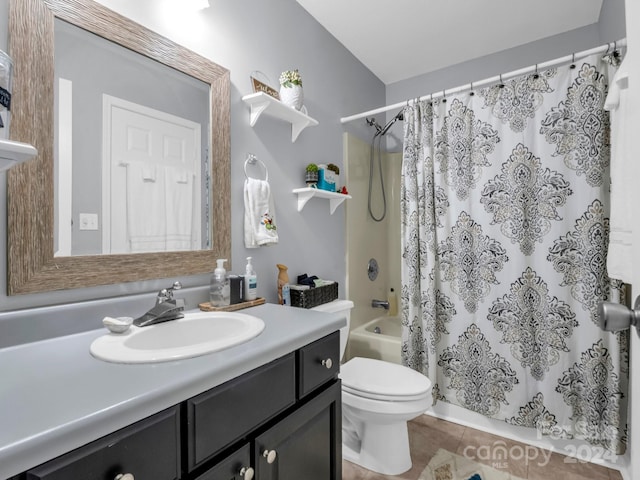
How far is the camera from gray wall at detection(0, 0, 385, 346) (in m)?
1.01

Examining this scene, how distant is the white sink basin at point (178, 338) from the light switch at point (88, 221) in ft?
1.14

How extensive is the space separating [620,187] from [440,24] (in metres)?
1.47

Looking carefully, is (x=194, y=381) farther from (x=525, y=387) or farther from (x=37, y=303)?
(x=525, y=387)

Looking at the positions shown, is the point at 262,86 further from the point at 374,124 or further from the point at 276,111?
the point at 374,124

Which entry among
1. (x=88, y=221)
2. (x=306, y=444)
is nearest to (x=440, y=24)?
(x=88, y=221)

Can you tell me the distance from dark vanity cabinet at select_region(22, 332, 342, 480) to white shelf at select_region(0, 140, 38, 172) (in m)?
0.58

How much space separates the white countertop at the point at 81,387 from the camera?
508 mm

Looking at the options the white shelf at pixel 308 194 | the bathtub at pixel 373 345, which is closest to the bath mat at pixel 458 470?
the bathtub at pixel 373 345

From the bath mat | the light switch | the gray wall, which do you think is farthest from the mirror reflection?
the bath mat

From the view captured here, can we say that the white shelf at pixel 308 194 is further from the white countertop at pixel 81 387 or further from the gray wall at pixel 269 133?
the white countertop at pixel 81 387

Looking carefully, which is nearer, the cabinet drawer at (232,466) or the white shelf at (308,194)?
the cabinet drawer at (232,466)

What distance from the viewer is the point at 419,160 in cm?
217

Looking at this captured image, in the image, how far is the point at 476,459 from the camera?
1.76m

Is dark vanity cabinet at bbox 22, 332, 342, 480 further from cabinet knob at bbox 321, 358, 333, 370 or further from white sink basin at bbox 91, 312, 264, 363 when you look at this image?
white sink basin at bbox 91, 312, 264, 363
